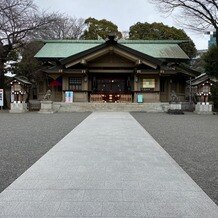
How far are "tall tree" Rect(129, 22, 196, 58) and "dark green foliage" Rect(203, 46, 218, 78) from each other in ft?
73.2

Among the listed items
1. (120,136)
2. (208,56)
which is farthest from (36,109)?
(120,136)

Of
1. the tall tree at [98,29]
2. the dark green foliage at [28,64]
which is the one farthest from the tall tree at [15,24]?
the tall tree at [98,29]

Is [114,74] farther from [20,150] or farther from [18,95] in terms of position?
[20,150]

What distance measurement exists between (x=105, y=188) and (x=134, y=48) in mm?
30284

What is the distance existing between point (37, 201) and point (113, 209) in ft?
3.77

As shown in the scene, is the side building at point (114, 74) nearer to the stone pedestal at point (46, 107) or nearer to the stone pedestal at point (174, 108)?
the stone pedestal at point (46, 107)

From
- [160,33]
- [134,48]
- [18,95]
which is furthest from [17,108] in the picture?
[160,33]

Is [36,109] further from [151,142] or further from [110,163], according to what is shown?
[110,163]

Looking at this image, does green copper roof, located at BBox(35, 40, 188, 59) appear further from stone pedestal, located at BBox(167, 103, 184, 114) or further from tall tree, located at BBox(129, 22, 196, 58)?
tall tree, located at BBox(129, 22, 196, 58)

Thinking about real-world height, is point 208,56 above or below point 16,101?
above

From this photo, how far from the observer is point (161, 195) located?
4762 mm

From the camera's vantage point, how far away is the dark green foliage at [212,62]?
25062mm

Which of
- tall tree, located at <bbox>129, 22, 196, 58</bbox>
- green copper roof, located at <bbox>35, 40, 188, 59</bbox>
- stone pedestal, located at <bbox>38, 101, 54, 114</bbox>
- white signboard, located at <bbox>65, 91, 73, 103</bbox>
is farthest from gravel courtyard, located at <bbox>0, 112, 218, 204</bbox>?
tall tree, located at <bbox>129, 22, 196, 58</bbox>

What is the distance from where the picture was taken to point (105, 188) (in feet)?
16.8
